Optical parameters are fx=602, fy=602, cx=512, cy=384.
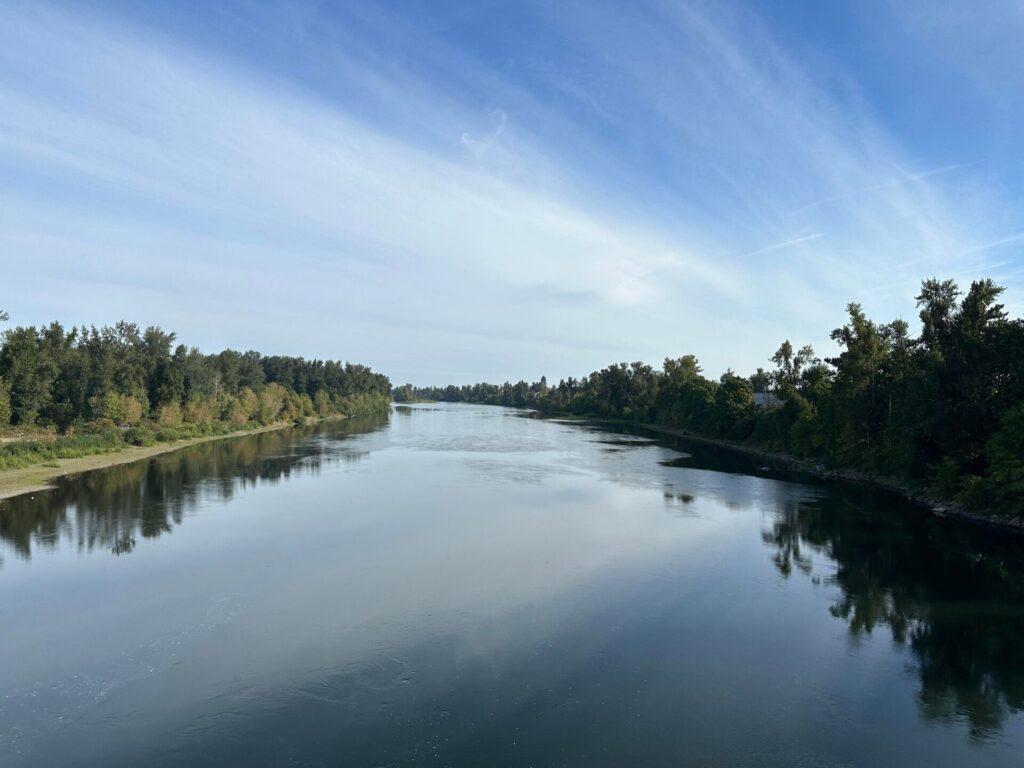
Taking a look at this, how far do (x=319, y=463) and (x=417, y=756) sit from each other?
3781 centimetres

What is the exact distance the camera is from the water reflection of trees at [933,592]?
11438 mm

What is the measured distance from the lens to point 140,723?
9.51 metres

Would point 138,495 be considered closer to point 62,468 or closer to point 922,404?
point 62,468

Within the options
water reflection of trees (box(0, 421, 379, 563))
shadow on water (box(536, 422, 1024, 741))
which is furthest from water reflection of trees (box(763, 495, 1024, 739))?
water reflection of trees (box(0, 421, 379, 563))

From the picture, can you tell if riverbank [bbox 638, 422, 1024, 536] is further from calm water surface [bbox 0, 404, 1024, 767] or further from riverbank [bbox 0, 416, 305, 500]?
riverbank [bbox 0, 416, 305, 500]

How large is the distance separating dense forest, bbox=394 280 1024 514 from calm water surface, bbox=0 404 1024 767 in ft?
12.0

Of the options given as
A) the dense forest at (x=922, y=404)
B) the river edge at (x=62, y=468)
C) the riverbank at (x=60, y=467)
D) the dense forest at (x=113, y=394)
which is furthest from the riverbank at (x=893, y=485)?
A: the dense forest at (x=113, y=394)

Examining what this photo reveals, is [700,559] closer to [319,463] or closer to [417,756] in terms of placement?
[417,756]

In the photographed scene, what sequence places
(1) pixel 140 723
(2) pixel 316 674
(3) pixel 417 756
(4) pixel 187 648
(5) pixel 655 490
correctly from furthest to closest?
(5) pixel 655 490 → (4) pixel 187 648 → (2) pixel 316 674 → (1) pixel 140 723 → (3) pixel 417 756

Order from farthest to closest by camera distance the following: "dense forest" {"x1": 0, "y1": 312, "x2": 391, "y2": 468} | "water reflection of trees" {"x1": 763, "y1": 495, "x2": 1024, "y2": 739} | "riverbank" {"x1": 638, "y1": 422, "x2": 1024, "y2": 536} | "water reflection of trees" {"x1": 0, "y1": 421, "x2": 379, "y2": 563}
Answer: "dense forest" {"x1": 0, "y1": 312, "x2": 391, "y2": 468}
"riverbank" {"x1": 638, "y1": 422, "x2": 1024, "y2": 536}
"water reflection of trees" {"x1": 0, "y1": 421, "x2": 379, "y2": 563}
"water reflection of trees" {"x1": 763, "y1": 495, "x2": 1024, "y2": 739}

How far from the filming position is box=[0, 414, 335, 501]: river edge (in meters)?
30.3

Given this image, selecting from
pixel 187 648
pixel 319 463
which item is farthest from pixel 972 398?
pixel 319 463

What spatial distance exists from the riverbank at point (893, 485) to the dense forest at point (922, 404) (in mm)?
477

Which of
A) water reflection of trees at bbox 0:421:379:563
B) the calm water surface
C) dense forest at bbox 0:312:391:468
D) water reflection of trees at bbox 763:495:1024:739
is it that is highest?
dense forest at bbox 0:312:391:468
